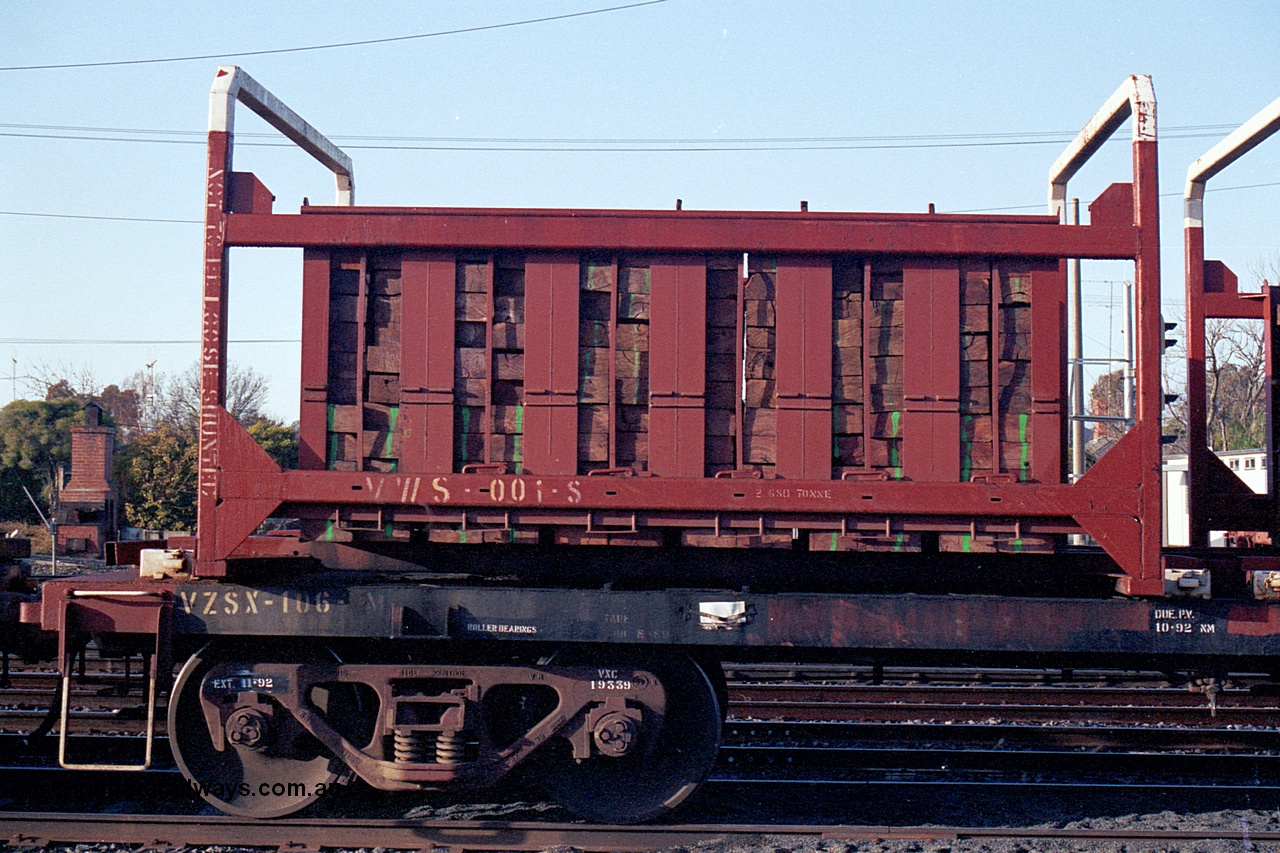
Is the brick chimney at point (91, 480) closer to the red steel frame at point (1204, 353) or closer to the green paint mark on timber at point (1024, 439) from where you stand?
the green paint mark on timber at point (1024, 439)

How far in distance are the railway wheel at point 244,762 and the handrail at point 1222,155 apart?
7.15 m

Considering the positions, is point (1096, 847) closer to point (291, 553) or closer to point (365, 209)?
point (291, 553)

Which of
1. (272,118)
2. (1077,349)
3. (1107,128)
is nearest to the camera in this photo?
(1107,128)

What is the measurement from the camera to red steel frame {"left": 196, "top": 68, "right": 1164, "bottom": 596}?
546 cm

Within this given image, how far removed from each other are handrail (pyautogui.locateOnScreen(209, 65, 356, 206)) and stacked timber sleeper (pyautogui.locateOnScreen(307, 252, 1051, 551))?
1102mm

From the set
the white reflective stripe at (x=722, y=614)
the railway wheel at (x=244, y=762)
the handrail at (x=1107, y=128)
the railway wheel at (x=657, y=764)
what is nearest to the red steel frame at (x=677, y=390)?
the handrail at (x=1107, y=128)

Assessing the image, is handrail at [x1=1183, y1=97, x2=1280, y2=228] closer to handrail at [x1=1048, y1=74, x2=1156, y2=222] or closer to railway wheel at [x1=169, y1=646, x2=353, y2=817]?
handrail at [x1=1048, y1=74, x2=1156, y2=222]

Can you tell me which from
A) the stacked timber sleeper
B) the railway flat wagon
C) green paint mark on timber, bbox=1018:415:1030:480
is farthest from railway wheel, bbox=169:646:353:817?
green paint mark on timber, bbox=1018:415:1030:480

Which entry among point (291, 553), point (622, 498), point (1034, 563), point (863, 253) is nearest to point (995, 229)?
point (863, 253)

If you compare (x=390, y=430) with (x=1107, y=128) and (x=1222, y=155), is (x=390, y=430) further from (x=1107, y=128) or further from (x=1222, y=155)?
(x=1222, y=155)

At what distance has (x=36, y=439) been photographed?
3128 cm

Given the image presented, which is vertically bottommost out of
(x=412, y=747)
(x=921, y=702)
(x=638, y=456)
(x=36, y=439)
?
(x=921, y=702)

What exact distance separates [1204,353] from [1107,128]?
1.76 meters

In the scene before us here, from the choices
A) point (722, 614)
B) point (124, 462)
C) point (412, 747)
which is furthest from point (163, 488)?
point (722, 614)
